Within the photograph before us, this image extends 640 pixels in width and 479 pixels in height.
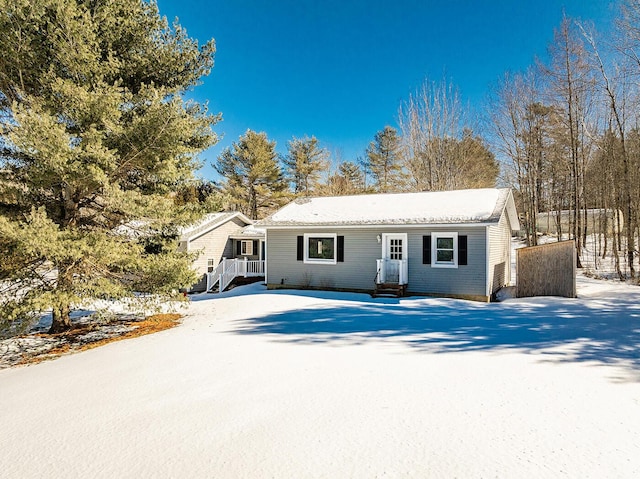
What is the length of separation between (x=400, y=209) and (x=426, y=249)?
2114 millimetres

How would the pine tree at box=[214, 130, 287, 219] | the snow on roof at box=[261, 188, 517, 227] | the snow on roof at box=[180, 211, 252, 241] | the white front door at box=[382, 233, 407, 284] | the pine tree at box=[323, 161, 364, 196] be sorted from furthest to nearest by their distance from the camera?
the pine tree at box=[323, 161, 364, 196], the pine tree at box=[214, 130, 287, 219], the snow on roof at box=[180, 211, 252, 241], the white front door at box=[382, 233, 407, 284], the snow on roof at box=[261, 188, 517, 227]

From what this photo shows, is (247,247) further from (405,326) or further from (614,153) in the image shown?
(614,153)

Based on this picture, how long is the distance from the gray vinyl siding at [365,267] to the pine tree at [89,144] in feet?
19.9

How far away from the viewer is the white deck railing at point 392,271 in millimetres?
12727

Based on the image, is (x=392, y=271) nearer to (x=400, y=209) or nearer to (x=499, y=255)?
(x=400, y=209)

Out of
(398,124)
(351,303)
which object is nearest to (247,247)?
(351,303)

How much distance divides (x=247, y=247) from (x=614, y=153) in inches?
755

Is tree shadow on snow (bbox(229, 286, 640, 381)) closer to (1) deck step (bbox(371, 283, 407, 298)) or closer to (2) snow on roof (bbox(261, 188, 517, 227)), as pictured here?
(1) deck step (bbox(371, 283, 407, 298))

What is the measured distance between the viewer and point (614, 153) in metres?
17.8

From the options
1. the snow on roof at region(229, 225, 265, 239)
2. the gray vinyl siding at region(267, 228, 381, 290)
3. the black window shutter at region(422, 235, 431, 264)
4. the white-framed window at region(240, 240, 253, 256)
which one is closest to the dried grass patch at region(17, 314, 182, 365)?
the gray vinyl siding at region(267, 228, 381, 290)

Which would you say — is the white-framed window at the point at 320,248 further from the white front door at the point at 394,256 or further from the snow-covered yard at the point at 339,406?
the snow-covered yard at the point at 339,406

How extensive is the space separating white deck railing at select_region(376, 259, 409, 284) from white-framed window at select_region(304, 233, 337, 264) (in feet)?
6.02

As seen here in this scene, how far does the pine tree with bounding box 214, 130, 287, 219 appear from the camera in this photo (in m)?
29.7

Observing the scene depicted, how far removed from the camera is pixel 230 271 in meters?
17.6
